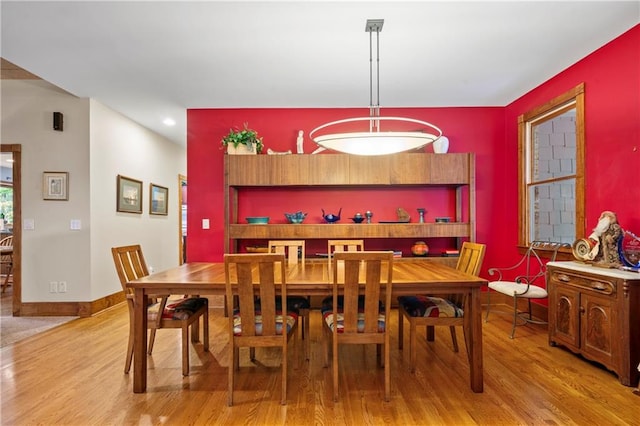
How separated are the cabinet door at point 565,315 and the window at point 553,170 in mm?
701

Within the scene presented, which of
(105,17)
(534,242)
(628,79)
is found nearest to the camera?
(105,17)

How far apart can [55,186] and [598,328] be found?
5451 millimetres

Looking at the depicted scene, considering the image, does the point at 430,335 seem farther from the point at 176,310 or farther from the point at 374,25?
the point at 374,25

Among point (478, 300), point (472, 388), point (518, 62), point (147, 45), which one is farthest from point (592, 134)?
point (147, 45)

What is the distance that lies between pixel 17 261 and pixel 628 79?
6.28m

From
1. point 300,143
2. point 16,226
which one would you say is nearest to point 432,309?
point 300,143

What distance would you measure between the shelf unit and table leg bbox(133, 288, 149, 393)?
182 centimetres

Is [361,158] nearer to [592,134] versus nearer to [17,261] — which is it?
[592,134]

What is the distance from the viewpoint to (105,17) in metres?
2.47

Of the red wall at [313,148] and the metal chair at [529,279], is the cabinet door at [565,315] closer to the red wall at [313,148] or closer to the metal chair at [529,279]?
the metal chair at [529,279]

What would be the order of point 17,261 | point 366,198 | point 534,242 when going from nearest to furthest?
point 534,242, point 17,261, point 366,198

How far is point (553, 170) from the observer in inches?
145

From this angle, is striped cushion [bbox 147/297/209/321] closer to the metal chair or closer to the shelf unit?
the shelf unit

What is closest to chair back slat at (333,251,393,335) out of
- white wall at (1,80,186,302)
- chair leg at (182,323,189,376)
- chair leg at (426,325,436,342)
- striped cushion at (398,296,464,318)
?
striped cushion at (398,296,464,318)
